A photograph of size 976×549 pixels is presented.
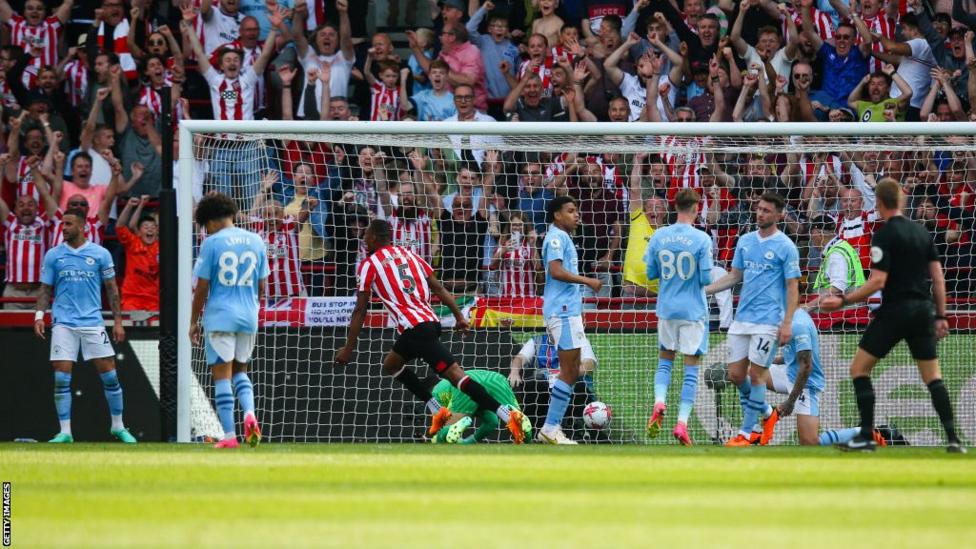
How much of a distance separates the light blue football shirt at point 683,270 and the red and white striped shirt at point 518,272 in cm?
247

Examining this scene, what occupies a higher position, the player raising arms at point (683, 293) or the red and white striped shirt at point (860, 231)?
the red and white striped shirt at point (860, 231)

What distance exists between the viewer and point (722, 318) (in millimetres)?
14422

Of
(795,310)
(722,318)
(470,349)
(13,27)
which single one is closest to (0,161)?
(13,27)

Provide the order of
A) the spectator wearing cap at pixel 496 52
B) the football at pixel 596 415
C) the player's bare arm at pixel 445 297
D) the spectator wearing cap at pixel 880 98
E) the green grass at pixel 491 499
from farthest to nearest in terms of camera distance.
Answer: the spectator wearing cap at pixel 496 52 < the spectator wearing cap at pixel 880 98 < the football at pixel 596 415 < the player's bare arm at pixel 445 297 < the green grass at pixel 491 499

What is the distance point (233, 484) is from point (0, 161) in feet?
34.8

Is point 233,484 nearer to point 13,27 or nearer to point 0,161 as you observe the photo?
point 0,161

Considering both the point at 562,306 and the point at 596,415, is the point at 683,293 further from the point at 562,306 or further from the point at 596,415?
the point at 596,415

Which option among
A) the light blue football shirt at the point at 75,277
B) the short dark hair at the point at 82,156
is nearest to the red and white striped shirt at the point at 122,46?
the short dark hair at the point at 82,156

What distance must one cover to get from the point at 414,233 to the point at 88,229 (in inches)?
156

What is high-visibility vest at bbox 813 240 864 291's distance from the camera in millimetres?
12531

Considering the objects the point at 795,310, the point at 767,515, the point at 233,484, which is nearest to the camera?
the point at 767,515

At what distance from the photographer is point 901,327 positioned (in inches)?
401

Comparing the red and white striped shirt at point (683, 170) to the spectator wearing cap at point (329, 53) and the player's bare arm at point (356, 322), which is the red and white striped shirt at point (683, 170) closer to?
the player's bare arm at point (356, 322)

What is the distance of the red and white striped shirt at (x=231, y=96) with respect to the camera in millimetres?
17281
